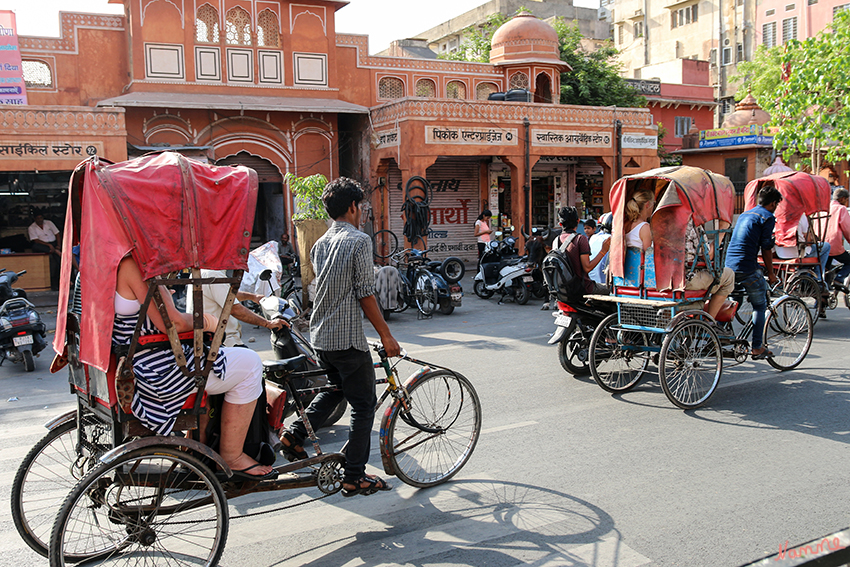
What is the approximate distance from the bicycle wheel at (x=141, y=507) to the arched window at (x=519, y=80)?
21.1 metres

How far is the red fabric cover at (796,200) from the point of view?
8992 mm

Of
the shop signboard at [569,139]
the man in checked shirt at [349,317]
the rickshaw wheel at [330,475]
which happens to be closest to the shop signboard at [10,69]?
the shop signboard at [569,139]

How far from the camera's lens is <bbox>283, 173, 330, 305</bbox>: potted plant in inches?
448

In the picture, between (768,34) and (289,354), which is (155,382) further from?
(768,34)

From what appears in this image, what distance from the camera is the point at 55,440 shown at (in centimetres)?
356

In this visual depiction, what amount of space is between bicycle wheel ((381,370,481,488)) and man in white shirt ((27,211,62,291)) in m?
13.5

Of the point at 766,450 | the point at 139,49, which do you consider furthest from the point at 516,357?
the point at 139,49

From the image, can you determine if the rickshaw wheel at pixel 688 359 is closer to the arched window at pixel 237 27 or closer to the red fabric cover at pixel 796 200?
the red fabric cover at pixel 796 200

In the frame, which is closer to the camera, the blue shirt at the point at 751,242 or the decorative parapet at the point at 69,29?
the blue shirt at the point at 751,242

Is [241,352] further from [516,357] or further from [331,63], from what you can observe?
[331,63]

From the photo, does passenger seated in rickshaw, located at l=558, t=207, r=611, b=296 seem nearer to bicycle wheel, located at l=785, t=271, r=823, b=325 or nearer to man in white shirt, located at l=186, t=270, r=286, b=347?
man in white shirt, located at l=186, t=270, r=286, b=347

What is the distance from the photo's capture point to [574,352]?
6.91 metres

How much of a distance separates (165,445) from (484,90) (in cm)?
2099

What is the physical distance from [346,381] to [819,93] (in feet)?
54.7
